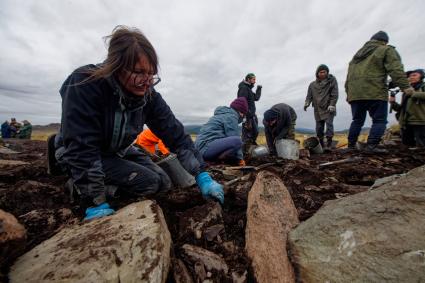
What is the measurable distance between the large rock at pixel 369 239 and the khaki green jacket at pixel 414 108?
4.94m

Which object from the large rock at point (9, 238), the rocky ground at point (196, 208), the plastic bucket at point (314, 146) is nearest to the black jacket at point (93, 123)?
the rocky ground at point (196, 208)

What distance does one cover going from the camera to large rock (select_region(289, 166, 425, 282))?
122 cm

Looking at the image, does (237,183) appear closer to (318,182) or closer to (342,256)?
(318,182)

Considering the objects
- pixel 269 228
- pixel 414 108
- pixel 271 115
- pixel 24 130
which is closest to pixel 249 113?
pixel 271 115

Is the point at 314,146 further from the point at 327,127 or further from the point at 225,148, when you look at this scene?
the point at 225,148

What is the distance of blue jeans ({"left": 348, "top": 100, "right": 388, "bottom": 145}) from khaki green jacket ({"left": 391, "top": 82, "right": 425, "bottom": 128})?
2.80ft

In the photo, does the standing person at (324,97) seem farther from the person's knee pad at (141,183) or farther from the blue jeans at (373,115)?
the person's knee pad at (141,183)

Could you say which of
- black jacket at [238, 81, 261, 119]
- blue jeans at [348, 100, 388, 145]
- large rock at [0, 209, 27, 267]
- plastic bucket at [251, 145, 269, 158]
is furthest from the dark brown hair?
black jacket at [238, 81, 261, 119]

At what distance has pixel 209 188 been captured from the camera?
2.51 m

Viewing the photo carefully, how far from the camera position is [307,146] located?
23.0ft

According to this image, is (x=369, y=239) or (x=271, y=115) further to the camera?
(x=271, y=115)

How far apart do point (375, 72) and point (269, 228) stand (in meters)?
4.85

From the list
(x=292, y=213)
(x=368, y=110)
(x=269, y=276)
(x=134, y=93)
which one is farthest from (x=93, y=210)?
(x=368, y=110)

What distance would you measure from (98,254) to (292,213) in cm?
140
